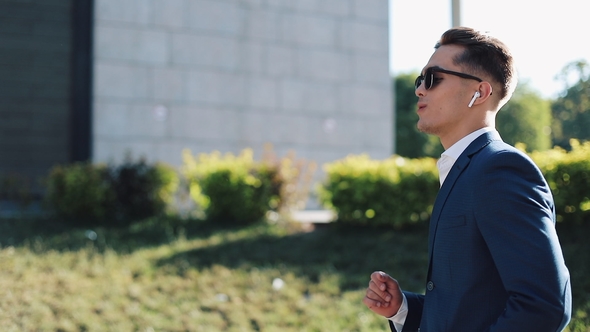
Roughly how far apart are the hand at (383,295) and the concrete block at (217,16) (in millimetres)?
11174

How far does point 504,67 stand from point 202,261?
20.9 ft

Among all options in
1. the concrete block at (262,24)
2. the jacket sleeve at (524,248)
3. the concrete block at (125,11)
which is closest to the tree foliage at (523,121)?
the concrete block at (262,24)

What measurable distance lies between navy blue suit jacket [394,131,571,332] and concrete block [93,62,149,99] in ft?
35.2

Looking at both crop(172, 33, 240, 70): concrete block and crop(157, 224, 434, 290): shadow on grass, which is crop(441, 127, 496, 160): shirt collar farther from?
crop(172, 33, 240, 70): concrete block

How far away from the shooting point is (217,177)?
10547 millimetres

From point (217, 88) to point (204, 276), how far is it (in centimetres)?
631

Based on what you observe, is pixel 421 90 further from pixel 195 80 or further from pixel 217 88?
pixel 217 88

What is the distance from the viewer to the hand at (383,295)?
7.58 feet

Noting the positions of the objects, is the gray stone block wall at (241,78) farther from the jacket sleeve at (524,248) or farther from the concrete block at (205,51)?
the jacket sleeve at (524,248)

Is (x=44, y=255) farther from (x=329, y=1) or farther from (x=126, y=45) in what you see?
(x=329, y=1)

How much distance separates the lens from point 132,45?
12.2m

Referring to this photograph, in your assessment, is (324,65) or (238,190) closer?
(238,190)

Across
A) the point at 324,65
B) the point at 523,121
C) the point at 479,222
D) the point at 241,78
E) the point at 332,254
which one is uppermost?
the point at 523,121

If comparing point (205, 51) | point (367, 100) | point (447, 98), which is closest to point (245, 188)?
point (205, 51)
